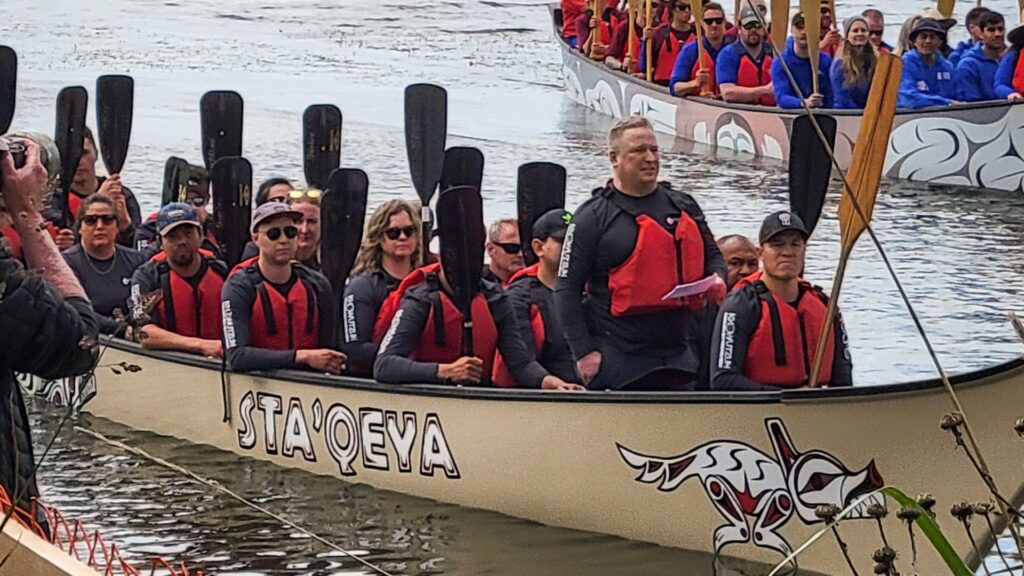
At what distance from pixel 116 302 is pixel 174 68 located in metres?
16.3

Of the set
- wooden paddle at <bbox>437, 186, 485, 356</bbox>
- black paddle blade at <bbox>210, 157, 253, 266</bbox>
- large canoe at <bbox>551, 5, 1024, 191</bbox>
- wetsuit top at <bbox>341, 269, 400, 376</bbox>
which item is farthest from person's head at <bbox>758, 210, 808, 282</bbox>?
large canoe at <bbox>551, 5, 1024, 191</bbox>

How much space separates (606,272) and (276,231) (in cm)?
163

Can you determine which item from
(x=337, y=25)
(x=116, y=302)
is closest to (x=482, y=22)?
(x=337, y=25)

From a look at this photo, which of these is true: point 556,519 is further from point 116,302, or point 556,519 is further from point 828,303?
point 116,302

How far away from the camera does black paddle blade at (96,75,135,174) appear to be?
428 inches

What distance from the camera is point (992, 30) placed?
1525 centimetres

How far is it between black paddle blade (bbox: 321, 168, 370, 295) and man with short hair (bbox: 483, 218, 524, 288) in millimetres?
658

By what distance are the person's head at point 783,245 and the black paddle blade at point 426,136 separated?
3.35 metres

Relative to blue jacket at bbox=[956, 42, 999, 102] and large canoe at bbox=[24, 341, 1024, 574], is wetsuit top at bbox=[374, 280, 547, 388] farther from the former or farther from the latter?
blue jacket at bbox=[956, 42, 999, 102]

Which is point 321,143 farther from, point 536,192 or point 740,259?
point 740,259

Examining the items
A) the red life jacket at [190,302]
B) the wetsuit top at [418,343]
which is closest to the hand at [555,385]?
the wetsuit top at [418,343]

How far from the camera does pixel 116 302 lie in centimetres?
877

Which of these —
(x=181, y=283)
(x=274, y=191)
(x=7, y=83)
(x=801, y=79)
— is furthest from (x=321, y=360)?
(x=801, y=79)

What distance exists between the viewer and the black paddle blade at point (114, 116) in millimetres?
10859
